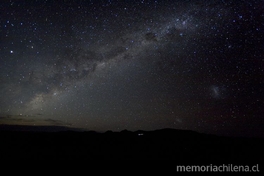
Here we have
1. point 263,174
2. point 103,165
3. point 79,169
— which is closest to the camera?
point 263,174

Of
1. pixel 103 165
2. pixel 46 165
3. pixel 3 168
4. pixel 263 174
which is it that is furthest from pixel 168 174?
pixel 3 168

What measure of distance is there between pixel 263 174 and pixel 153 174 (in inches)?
162

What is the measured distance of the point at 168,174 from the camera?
7379 mm

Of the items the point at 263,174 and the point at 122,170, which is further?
the point at 122,170

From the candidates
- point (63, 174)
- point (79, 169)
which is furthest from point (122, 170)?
point (63, 174)

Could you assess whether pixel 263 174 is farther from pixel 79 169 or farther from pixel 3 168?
pixel 3 168

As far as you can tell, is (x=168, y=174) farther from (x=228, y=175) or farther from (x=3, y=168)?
(x=3, y=168)

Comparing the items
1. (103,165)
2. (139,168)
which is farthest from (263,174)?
(103,165)

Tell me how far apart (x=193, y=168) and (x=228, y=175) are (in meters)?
1.32

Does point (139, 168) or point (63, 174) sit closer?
point (63, 174)

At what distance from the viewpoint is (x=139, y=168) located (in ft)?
26.8

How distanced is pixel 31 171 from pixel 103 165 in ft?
9.52

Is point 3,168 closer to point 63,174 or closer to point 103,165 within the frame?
point 63,174

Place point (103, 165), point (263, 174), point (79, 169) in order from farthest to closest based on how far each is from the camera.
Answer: point (103, 165) < point (79, 169) < point (263, 174)
